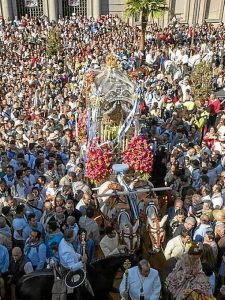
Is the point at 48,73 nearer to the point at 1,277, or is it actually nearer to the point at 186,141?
the point at 186,141

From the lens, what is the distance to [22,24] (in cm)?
2878

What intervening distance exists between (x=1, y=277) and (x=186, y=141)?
24.5 feet

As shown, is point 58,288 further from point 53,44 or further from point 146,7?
point 146,7

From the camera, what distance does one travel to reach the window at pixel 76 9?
34062 mm

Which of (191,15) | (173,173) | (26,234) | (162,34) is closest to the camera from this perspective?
(26,234)

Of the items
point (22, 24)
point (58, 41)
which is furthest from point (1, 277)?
point (22, 24)

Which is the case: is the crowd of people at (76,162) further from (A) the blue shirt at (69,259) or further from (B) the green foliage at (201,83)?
(B) the green foliage at (201,83)

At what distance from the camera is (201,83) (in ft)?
58.0

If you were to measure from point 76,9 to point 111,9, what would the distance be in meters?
2.93

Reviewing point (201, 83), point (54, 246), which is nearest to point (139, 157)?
point (54, 246)

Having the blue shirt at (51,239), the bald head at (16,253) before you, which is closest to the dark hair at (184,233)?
the blue shirt at (51,239)

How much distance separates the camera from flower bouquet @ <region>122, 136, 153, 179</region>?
427 inches

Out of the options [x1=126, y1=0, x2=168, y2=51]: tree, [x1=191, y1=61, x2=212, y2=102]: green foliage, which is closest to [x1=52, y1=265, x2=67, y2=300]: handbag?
[x1=191, y1=61, x2=212, y2=102]: green foliage

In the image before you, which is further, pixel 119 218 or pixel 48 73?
pixel 48 73
